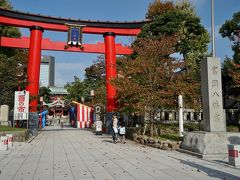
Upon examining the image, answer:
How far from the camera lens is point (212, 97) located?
12.9 metres

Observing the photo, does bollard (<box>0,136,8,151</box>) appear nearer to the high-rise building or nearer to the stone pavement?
the stone pavement

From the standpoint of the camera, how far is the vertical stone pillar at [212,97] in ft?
41.8

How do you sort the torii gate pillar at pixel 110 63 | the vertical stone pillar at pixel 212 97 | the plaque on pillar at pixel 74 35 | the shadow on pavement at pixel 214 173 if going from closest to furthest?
the shadow on pavement at pixel 214 173
the vertical stone pillar at pixel 212 97
the torii gate pillar at pixel 110 63
the plaque on pillar at pixel 74 35

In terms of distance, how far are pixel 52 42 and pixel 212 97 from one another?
1910cm

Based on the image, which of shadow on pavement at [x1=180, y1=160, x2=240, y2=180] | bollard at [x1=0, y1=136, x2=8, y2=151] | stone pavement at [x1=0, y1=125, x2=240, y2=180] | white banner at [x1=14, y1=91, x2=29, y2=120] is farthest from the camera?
white banner at [x1=14, y1=91, x2=29, y2=120]

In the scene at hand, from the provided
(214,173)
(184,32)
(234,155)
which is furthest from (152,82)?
(214,173)

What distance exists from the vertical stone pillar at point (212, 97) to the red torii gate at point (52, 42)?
13434mm

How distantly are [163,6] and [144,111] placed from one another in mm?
17153

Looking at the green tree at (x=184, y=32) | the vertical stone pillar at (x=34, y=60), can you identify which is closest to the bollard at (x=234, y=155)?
the green tree at (x=184, y=32)

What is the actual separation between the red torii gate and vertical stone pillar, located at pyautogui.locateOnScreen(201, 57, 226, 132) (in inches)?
529

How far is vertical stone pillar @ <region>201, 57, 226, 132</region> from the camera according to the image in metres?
12.7

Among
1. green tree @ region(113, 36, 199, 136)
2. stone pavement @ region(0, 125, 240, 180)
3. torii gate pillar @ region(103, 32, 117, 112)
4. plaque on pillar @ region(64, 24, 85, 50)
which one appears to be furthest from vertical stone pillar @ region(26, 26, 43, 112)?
stone pavement @ region(0, 125, 240, 180)

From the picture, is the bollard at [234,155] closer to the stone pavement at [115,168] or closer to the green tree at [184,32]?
the stone pavement at [115,168]

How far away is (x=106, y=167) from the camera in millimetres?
9734
